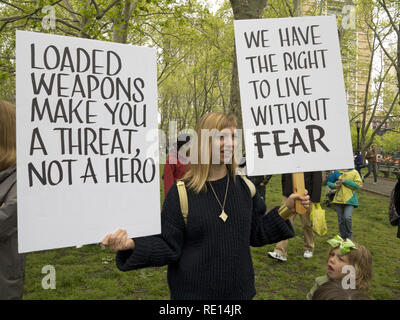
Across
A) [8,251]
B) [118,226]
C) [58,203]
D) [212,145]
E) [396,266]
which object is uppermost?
[212,145]

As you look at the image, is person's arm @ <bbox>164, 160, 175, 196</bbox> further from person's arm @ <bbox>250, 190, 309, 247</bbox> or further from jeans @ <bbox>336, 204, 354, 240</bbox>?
jeans @ <bbox>336, 204, 354, 240</bbox>

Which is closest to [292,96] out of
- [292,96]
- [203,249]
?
[292,96]

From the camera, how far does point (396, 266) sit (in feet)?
16.6

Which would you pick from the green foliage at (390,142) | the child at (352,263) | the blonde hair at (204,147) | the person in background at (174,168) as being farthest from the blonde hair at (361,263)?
the green foliage at (390,142)

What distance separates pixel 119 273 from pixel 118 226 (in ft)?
10.6

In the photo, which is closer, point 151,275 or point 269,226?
point 269,226

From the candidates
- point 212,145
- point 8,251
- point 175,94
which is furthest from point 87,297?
point 175,94

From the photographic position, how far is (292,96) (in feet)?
6.45

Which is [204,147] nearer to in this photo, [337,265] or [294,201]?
[294,201]

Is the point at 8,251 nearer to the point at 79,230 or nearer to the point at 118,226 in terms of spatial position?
the point at 79,230

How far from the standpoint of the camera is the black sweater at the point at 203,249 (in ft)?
5.31

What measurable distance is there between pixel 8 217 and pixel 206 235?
3.57 feet

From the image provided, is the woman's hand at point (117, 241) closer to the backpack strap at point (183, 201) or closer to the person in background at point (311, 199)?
the backpack strap at point (183, 201)

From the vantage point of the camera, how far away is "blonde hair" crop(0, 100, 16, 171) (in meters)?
1.75
